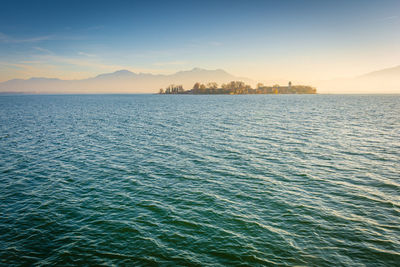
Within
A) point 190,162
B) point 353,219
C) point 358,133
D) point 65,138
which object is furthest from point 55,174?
point 358,133

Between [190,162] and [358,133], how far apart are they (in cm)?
3549

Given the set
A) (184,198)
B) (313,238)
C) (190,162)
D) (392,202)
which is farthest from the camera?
(190,162)

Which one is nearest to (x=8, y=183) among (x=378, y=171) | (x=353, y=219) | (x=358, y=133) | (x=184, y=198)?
(x=184, y=198)

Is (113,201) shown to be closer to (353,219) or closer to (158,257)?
(158,257)

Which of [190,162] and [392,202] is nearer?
[392,202]

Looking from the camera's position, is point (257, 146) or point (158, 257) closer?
point (158, 257)

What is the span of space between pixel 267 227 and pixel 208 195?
228 inches

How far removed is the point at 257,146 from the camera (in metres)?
34.7

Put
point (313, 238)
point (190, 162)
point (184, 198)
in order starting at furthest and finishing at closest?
point (190, 162) → point (184, 198) → point (313, 238)

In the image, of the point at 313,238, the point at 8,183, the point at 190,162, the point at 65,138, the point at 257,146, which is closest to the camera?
the point at 313,238

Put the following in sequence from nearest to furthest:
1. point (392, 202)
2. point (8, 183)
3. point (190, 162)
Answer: point (392, 202), point (8, 183), point (190, 162)

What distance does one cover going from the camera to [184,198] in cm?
1872

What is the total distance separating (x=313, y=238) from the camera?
13.6m

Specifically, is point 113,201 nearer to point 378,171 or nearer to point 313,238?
point 313,238
